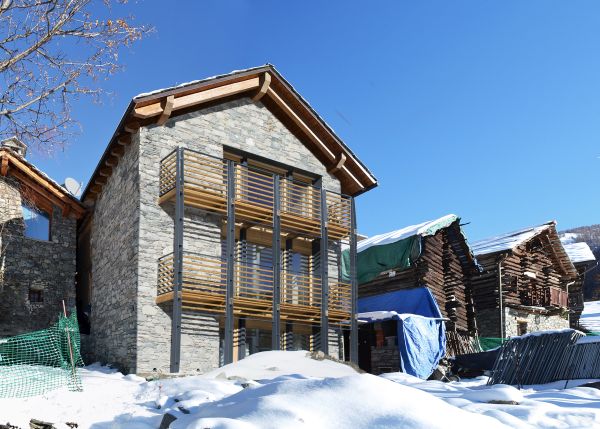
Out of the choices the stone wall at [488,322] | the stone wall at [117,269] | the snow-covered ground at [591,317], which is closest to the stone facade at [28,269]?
the stone wall at [117,269]

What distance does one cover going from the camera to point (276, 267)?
59.9 ft

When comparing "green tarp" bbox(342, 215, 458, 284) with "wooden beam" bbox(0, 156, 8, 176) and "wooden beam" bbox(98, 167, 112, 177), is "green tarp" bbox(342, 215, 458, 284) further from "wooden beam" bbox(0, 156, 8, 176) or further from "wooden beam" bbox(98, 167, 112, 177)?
"wooden beam" bbox(0, 156, 8, 176)

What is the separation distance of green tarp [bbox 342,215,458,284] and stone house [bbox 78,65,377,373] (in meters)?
4.99

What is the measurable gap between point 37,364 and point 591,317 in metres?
37.7

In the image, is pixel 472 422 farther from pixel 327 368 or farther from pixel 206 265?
pixel 206 265

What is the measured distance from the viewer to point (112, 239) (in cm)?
1892

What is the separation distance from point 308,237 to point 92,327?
7157 millimetres

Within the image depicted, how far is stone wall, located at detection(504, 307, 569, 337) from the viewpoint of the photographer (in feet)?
101

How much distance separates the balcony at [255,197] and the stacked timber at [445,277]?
7.23 metres

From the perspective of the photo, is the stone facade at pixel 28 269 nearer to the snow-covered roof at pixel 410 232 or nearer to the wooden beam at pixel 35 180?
the wooden beam at pixel 35 180

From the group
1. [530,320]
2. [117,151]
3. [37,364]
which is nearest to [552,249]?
[530,320]

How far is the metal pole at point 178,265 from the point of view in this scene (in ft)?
52.3

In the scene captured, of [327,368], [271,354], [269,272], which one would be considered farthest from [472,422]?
[269,272]

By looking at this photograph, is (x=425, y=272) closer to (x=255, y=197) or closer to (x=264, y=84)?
(x=255, y=197)
